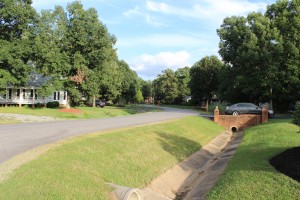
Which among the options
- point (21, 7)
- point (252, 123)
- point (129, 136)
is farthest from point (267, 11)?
point (129, 136)

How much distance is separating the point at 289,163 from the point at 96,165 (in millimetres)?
6805

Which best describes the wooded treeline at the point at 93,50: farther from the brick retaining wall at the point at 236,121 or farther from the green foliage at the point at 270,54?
the brick retaining wall at the point at 236,121

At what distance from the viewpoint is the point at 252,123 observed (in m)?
37.7

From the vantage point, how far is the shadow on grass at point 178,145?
18.3 metres

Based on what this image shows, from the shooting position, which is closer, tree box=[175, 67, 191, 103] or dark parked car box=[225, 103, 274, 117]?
dark parked car box=[225, 103, 274, 117]

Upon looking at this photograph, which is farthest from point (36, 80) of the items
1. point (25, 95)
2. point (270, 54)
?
point (270, 54)

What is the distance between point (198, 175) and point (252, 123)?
2332 cm

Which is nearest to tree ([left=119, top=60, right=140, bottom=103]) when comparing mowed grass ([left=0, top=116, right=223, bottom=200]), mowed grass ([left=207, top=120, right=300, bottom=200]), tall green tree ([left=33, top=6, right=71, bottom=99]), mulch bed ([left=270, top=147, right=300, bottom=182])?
tall green tree ([left=33, top=6, right=71, bottom=99])

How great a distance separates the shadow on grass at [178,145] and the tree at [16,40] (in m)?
25.8

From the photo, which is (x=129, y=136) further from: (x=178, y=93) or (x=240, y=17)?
(x=178, y=93)

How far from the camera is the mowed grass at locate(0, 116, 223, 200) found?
868 centimetres

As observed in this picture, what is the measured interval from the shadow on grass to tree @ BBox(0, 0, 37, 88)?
25.8 metres

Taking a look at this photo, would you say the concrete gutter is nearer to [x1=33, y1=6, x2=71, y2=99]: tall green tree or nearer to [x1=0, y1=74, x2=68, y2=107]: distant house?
[x1=33, y1=6, x2=71, y2=99]: tall green tree

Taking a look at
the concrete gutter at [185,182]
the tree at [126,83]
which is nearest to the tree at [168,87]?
the tree at [126,83]
